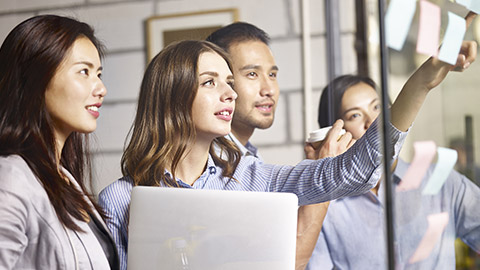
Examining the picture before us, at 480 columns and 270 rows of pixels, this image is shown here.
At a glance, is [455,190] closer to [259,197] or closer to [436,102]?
[436,102]

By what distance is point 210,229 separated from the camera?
4.56ft

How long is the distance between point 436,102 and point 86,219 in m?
0.92

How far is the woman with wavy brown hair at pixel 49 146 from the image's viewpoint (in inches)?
52.9

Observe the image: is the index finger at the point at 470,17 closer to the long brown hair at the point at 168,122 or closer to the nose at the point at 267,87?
the nose at the point at 267,87

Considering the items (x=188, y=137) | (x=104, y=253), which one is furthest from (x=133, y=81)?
(x=104, y=253)

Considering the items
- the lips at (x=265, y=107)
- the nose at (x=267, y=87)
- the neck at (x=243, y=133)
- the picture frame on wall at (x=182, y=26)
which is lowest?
the neck at (x=243, y=133)

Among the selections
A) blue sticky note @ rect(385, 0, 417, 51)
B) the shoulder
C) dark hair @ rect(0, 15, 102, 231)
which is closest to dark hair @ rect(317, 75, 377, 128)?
blue sticky note @ rect(385, 0, 417, 51)

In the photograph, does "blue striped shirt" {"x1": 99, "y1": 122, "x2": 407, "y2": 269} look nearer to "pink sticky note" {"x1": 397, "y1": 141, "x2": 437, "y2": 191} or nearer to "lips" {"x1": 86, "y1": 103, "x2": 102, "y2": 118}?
"pink sticky note" {"x1": 397, "y1": 141, "x2": 437, "y2": 191}

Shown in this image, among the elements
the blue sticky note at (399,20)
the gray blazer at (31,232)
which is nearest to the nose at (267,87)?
the blue sticky note at (399,20)

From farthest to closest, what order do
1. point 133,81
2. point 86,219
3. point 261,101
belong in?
1. point 133,81
2. point 261,101
3. point 86,219

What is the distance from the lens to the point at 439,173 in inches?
50.5

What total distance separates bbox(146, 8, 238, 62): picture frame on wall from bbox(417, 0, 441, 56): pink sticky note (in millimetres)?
531

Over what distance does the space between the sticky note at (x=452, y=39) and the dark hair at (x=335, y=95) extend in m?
0.26

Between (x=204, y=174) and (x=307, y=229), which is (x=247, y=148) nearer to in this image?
(x=204, y=174)
